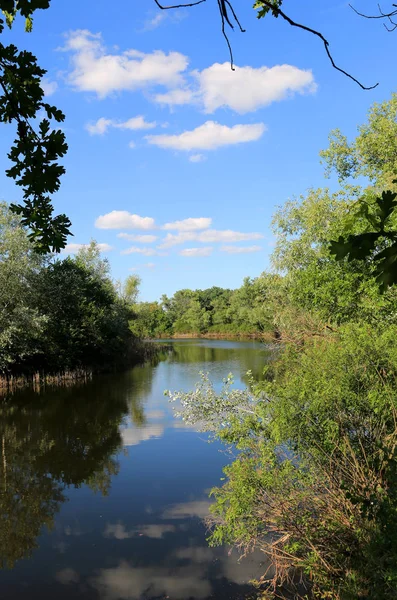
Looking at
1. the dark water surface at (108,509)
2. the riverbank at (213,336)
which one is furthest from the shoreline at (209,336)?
the dark water surface at (108,509)

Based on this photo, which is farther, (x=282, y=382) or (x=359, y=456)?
(x=282, y=382)

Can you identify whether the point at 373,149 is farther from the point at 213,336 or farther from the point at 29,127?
the point at 213,336

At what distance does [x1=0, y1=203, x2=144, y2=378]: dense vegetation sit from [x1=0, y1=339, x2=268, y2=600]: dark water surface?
4.85m

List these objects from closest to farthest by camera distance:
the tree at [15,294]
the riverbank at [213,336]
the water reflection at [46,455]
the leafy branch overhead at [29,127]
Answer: the leafy branch overhead at [29,127], the water reflection at [46,455], the tree at [15,294], the riverbank at [213,336]

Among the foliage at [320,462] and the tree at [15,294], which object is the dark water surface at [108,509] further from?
the tree at [15,294]

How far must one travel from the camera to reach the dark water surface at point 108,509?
295 inches

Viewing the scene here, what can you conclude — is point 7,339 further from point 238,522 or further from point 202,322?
point 202,322

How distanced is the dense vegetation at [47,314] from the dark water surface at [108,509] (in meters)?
4.85

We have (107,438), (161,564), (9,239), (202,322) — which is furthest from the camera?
(202,322)

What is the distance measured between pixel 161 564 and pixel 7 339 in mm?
16098

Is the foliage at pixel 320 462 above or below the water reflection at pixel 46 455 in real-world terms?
above

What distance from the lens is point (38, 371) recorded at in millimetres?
26531

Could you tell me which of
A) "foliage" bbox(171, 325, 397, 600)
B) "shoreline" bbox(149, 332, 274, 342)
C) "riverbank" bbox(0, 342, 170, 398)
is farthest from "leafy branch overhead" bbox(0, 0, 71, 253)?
"shoreline" bbox(149, 332, 274, 342)

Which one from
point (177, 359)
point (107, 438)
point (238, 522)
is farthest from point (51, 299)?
point (238, 522)
